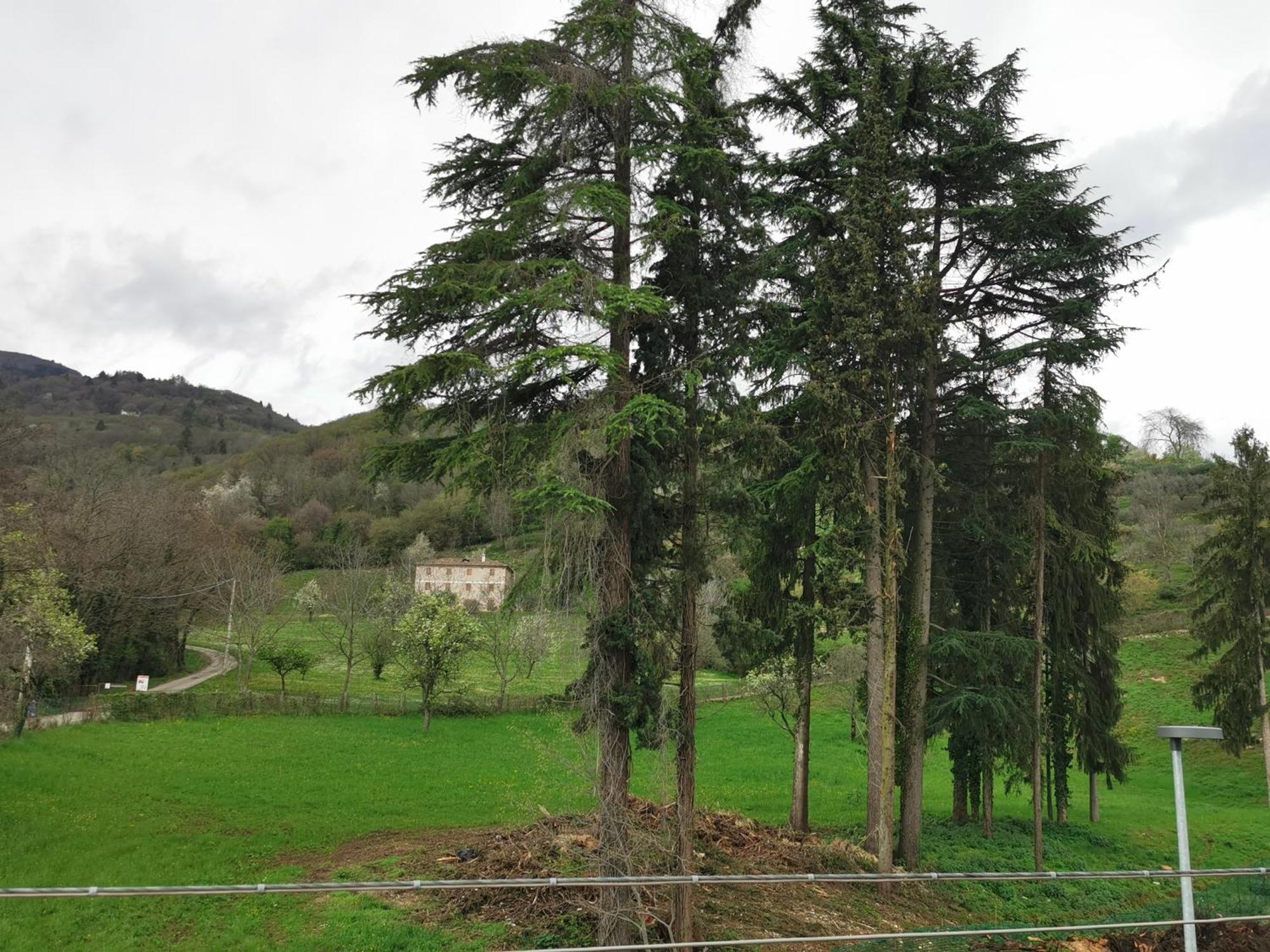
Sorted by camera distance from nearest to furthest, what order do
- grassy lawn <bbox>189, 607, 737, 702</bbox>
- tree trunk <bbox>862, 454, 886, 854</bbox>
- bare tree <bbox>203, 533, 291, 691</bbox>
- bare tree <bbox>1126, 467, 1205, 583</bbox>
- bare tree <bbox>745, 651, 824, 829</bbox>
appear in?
tree trunk <bbox>862, 454, 886, 854</bbox> → bare tree <bbox>745, 651, 824, 829</bbox> → bare tree <bbox>203, 533, 291, 691</bbox> → grassy lawn <bbox>189, 607, 737, 702</bbox> → bare tree <bbox>1126, 467, 1205, 583</bbox>

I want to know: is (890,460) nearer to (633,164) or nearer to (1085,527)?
(633,164)

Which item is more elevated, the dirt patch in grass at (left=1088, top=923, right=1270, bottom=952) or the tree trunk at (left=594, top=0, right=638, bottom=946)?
the tree trunk at (left=594, top=0, right=638, bottom=946)

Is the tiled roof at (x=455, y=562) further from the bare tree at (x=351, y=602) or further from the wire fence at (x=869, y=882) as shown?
the wire fence at (x=869, y=882)

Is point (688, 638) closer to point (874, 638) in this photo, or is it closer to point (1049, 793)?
point (874, 638)

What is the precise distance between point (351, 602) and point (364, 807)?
20943 millimetres

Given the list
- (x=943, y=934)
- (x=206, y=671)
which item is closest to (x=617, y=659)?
(x=943, y=934)

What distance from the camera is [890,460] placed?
43.2ft

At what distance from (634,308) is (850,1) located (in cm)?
1103

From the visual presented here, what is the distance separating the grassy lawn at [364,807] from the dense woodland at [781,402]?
199cm

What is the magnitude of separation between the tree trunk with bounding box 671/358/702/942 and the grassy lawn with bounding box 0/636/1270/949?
0.66 metres

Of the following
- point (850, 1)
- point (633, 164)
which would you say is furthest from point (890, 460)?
point (850, 1)

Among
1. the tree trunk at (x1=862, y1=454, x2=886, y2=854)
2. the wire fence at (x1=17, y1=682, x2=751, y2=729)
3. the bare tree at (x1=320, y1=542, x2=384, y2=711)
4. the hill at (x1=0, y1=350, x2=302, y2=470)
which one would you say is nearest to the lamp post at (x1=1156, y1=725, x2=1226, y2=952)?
the tree trunk at (x1=862, y1=454, x2=886, y2=854)

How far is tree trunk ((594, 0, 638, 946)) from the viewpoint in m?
9.44

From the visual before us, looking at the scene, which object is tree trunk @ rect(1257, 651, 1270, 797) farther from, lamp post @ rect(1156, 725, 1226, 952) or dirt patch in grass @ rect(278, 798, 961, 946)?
lamp post @ rect(1156, 725, 1226, 952)
